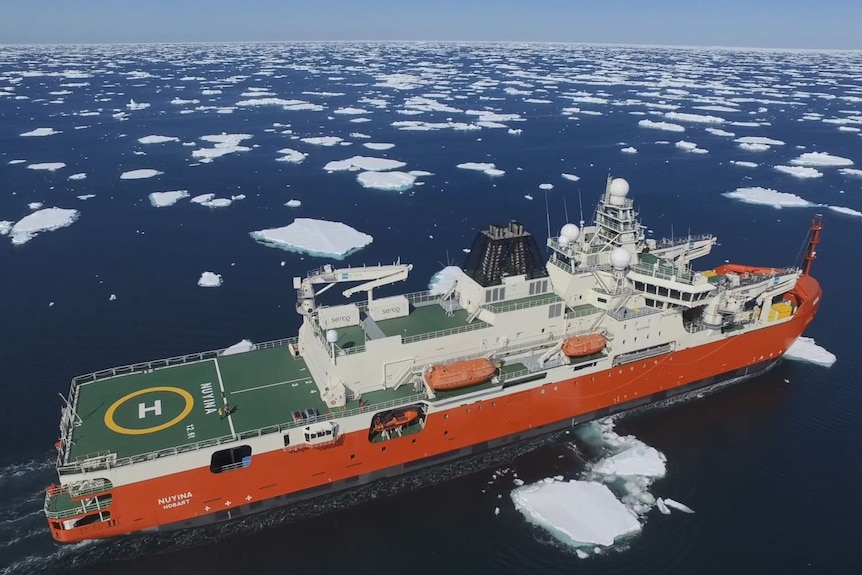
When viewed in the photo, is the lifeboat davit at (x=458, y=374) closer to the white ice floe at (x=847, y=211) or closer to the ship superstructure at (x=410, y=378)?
the ship superstructure at (x=410, y=378)

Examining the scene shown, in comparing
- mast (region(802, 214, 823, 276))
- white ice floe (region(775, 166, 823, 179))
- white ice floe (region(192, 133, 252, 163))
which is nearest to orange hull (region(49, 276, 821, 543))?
mast (region(802, 214, 823, 276))

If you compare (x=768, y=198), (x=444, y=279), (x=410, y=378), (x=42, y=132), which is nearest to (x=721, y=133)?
(x=768, y=198)

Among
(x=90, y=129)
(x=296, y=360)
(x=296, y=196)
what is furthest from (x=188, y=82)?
(x=296, y=360)

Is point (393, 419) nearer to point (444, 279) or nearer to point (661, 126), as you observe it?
point (444, 279)

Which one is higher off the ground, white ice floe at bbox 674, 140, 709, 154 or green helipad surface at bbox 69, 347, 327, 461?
white ice floe at bbox 674, 140, 709, 154

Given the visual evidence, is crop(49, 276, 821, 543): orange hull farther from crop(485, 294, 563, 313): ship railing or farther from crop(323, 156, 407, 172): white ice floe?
crop(323, 156, 407, 172): white ice floe

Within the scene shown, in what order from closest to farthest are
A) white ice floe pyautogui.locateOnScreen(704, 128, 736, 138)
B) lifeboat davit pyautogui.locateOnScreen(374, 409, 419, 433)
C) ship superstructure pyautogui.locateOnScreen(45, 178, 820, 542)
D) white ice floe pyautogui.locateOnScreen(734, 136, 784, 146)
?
ship superstructure pyautogui.locateOnScreen(45, 178, 820, 542) < lifeboat davit pyautogui.locateOnScreen(374, 409, 419, 433) < white ice floe pyautogui.locateOnScreen(734, 136, 784, 146) < white ice floe pyautogui.locateOnScreen(704, 128, 736, 138)

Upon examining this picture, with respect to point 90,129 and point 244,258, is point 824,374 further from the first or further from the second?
point 90,129
